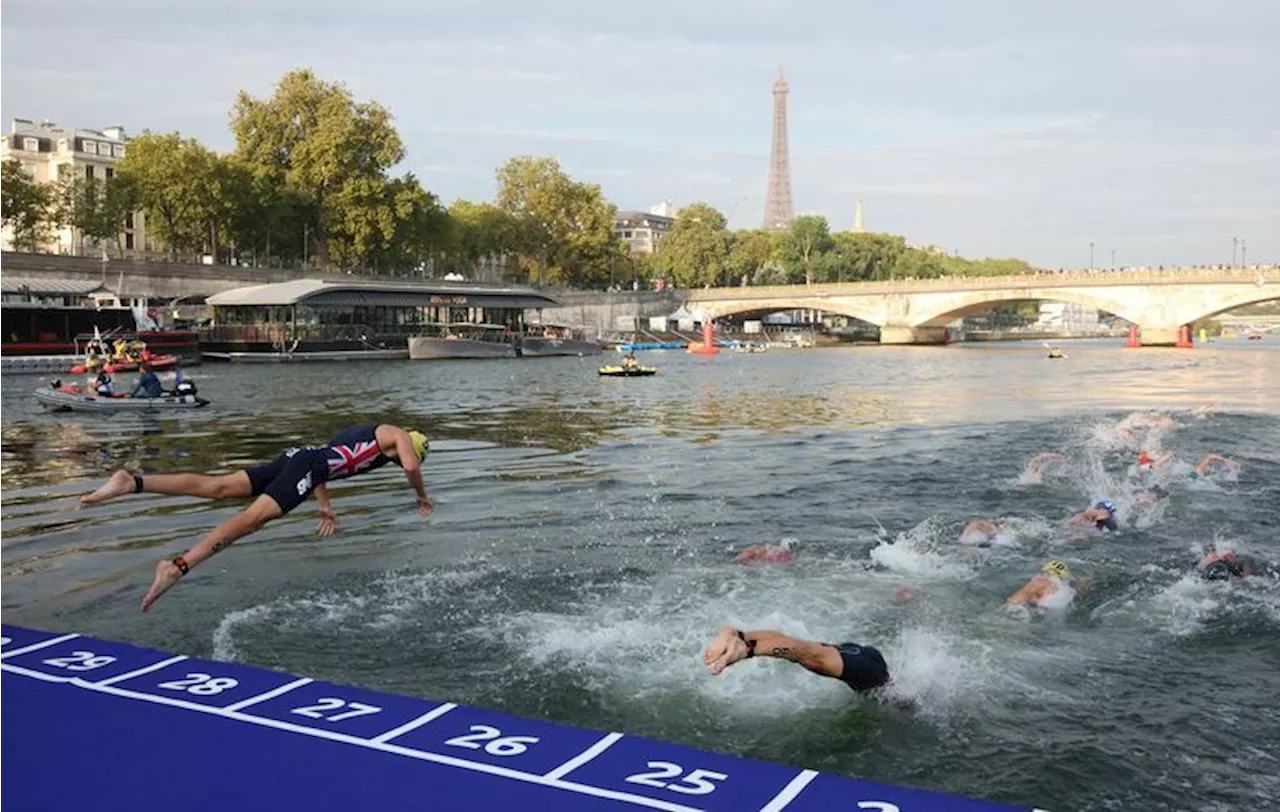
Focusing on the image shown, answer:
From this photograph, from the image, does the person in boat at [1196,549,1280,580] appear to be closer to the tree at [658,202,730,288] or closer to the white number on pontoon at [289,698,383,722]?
the white number on pontoon at [289,698,383,722]

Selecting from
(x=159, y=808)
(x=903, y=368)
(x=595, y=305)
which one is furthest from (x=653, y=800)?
(x=595, y=305)

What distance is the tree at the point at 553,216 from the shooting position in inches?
4791

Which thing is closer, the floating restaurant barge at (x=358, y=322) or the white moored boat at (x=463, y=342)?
the floating restaurant barge at (x=358, y=322)

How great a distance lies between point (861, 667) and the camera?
28.2 feet

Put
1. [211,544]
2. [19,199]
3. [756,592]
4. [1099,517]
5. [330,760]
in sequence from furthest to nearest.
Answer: [19,199] → [1099,517] → [756,592] → [211,544] → [330,760]

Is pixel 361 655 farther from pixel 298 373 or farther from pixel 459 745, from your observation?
pixel 298 373

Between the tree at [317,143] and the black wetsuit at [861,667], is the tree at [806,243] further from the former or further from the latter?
the black wetsuit at [861,667]

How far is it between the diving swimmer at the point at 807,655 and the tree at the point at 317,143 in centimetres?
9149

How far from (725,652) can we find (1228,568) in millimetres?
8904

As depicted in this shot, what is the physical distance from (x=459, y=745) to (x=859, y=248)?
165 m

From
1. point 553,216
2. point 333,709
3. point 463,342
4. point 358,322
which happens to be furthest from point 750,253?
point 333,709

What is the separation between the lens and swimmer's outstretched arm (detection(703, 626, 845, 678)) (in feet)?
24.4

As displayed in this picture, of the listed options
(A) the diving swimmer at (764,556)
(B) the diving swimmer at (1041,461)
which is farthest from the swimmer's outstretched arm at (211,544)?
(B) the diving swimmer at (1041,461)

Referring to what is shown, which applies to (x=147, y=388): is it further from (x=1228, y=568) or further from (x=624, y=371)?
(x=1228, y=568)
